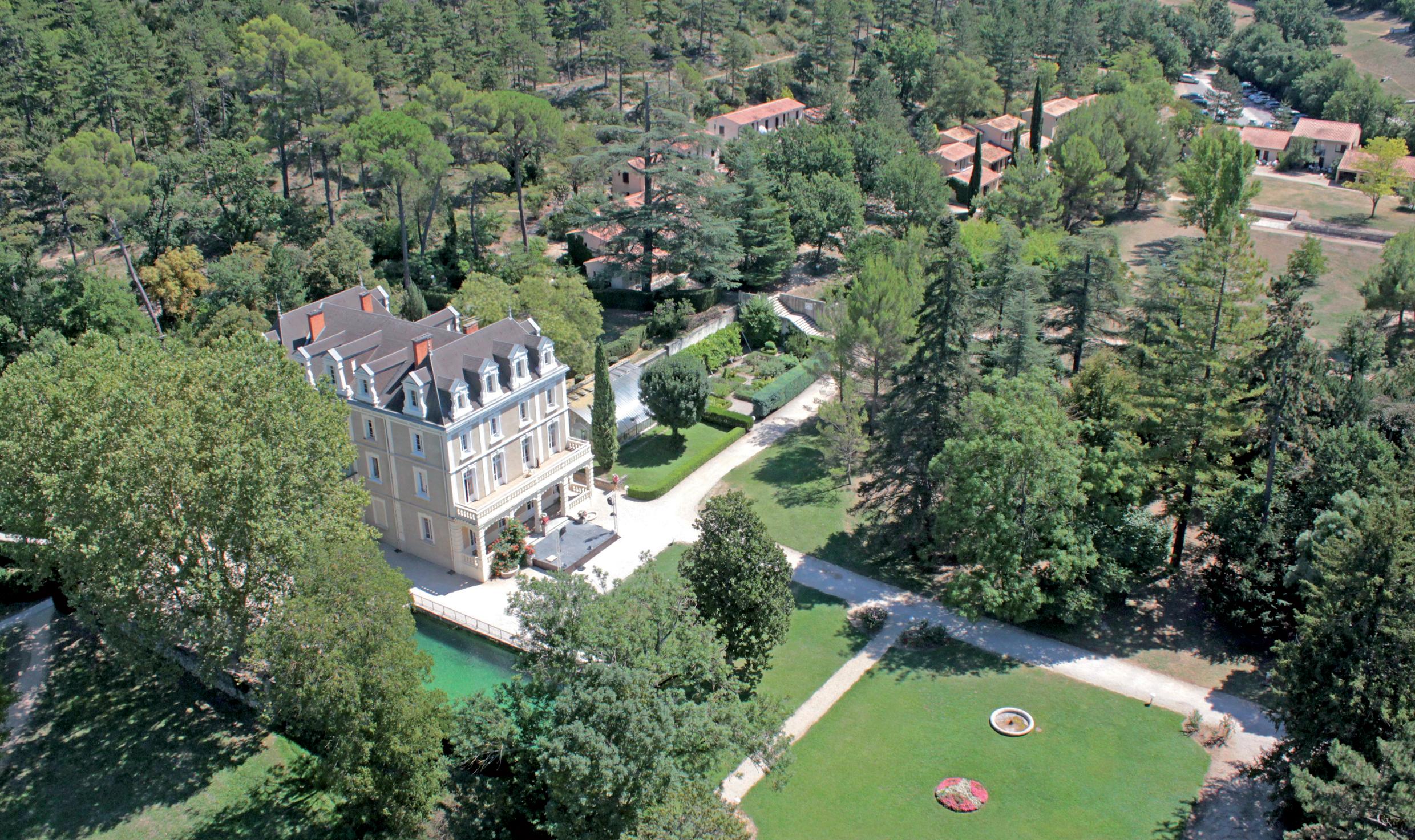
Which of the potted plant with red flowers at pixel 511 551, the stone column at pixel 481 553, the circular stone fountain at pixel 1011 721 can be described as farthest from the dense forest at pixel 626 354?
the potted plant with red flowers at pixel 511 551

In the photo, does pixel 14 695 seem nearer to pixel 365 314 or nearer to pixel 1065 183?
pixel 365 314

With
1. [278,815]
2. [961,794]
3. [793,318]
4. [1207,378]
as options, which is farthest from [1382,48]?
[278,815]

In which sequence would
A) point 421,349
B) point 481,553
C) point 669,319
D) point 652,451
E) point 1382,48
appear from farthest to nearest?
point 1382,48
point 669,319
point 652,451
point 481,553
point 421,349

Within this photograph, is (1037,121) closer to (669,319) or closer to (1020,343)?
(669,319)

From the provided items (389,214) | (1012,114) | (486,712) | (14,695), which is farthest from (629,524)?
(1012,114)

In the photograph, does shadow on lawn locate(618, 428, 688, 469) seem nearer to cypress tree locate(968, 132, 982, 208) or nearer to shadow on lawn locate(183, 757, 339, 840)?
shadow on lawn locate(183, 757, 339, 840)

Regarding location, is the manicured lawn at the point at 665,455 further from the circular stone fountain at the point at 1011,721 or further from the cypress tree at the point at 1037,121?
the cypress tree at the point at 1037,121
